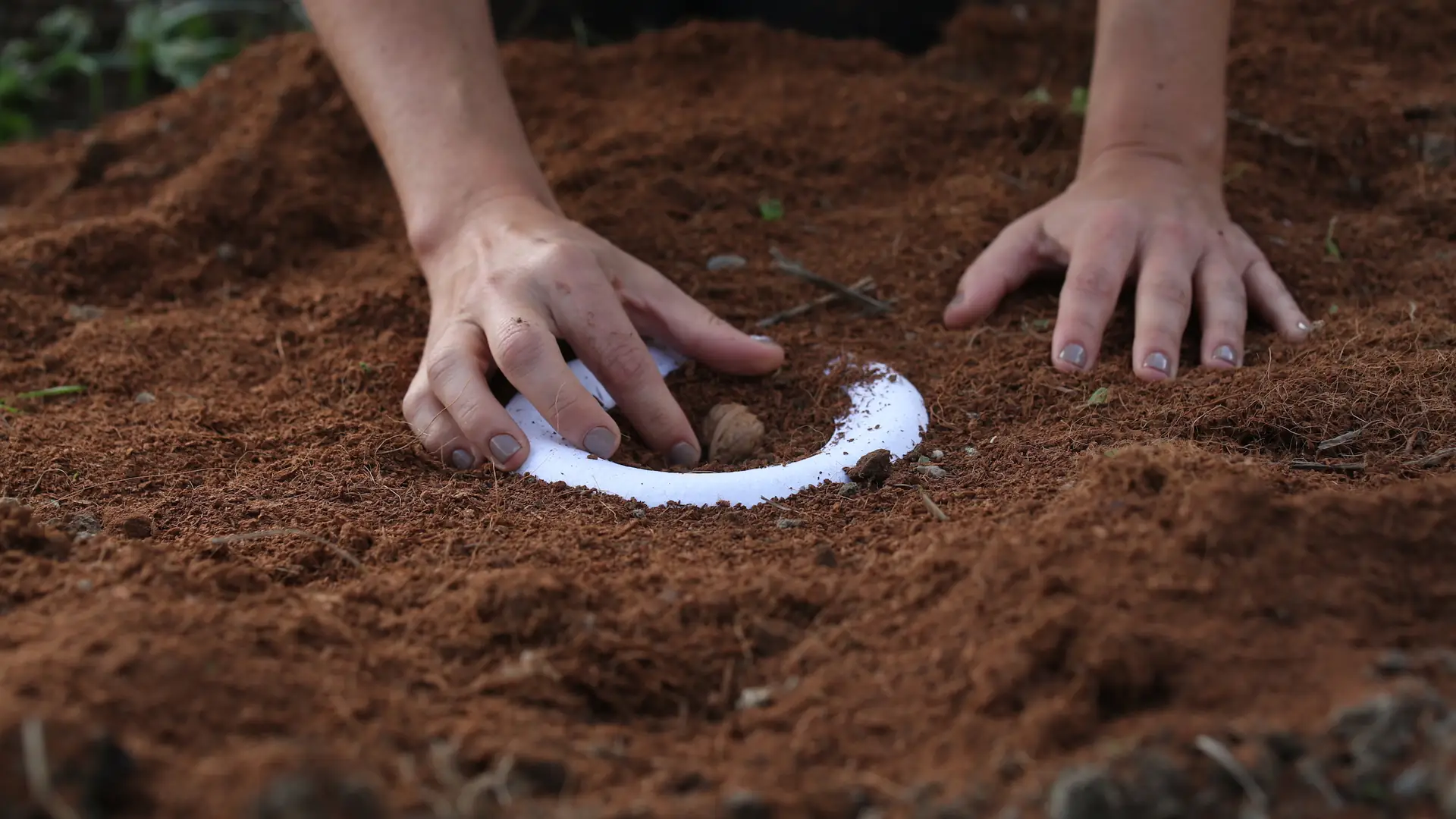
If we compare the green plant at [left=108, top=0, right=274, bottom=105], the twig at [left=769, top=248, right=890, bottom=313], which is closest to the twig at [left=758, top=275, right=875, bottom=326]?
the twig at [left=769, top=248, right=890, bottom=313]

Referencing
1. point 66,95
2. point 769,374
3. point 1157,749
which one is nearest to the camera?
point 1157,749

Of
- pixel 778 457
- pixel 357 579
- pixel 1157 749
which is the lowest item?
pixel 778 457

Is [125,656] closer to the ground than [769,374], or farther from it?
farther from it

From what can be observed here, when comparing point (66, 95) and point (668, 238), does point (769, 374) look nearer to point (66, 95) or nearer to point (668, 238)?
point (668, 238)

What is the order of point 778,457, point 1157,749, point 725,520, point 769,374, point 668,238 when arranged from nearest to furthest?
point 1157,749 < point 725,520 < point 778,457 < point 769,374 < point 668,238

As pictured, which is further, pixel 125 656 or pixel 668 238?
pixel 668 238

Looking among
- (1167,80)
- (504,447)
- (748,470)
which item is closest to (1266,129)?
(1167,80)

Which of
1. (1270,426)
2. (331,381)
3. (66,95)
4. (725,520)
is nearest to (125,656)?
(725,520)
